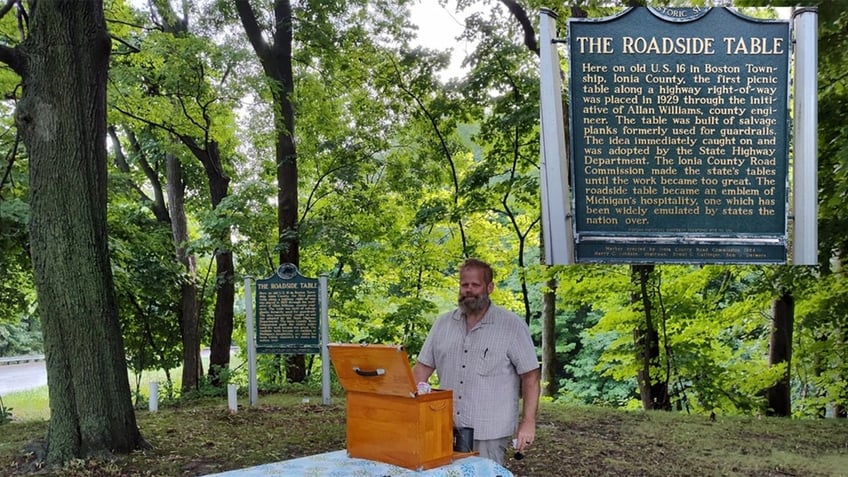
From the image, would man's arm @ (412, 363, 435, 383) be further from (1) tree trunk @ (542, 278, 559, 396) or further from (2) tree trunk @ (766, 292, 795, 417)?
(1) tree trunk @ (542, 278, 559, 396)

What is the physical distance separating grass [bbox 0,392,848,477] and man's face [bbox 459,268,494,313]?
3294 millimetres

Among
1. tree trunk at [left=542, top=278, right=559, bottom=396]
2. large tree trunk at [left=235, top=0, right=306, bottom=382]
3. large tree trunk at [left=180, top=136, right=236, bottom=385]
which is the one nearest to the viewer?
large tree trunk at [left=235, top=0, right=306, bottom=382]

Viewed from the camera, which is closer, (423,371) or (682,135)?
(423,371)

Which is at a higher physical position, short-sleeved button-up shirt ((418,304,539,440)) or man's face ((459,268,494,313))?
man's face ((459,268,494,313))

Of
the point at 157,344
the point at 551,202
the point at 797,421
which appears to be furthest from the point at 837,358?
the point at 157,344

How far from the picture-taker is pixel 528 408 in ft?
12.6

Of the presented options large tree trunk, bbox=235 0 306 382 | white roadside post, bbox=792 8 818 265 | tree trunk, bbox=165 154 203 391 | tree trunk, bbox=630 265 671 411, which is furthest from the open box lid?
tree trunk, bbox=165 154 203 391

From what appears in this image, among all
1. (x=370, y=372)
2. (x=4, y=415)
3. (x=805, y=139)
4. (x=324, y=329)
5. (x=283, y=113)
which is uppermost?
(x=283, y=113)

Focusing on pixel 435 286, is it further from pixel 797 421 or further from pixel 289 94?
pixel 797 421

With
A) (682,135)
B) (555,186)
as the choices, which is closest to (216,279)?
(555,186)

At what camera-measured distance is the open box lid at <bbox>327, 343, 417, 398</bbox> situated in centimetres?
325

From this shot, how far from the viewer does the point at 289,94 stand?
13.8m

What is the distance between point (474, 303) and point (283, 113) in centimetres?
1091

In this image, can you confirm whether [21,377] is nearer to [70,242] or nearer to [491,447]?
[70,242]
